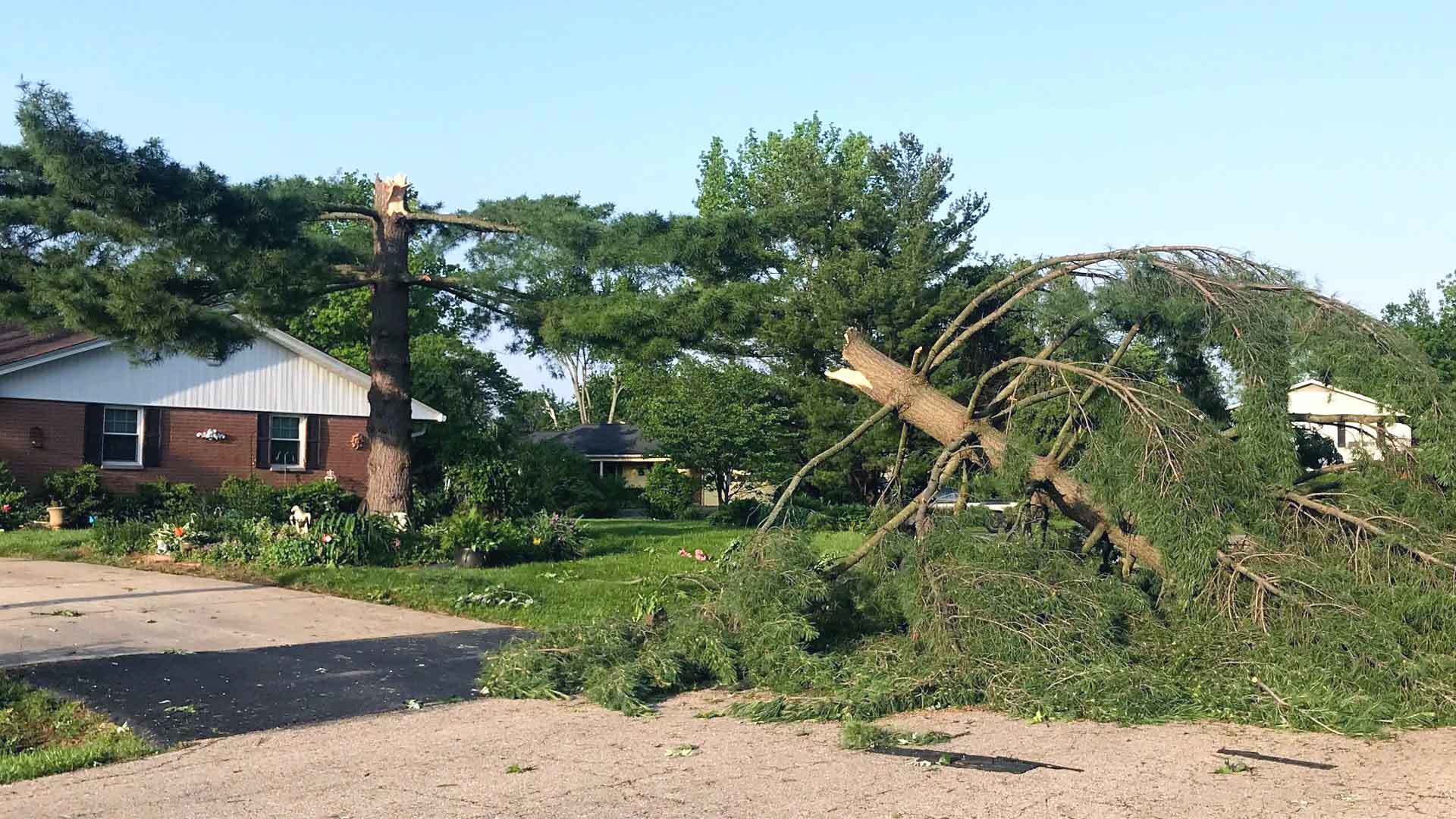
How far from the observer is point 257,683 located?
859 cm

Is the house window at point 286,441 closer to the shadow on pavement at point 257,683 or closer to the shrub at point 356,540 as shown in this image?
the shrub at point 356,540

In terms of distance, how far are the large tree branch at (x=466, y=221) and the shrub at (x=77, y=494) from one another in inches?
354

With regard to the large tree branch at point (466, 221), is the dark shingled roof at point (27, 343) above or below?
below

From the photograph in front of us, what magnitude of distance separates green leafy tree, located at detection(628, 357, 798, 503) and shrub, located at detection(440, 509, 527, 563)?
15.6 metres

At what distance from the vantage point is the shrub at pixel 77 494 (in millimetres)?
21672

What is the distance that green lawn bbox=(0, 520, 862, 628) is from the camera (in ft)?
41.2

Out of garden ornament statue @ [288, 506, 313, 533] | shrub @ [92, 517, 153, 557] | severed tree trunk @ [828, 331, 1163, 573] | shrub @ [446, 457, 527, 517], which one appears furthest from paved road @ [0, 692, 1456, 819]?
shrub @ [446, 457, 527, 517]

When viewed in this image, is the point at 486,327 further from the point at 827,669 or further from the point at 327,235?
the point at 827,669

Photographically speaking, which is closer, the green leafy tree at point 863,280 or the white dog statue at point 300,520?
the white dog statue at point 300,520

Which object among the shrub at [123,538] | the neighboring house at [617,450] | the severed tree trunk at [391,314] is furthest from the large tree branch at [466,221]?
the neighboring house at [617,450]

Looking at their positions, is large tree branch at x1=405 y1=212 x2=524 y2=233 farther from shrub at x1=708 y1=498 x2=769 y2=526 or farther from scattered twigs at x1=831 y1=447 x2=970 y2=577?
shrub at x1=708 y1=498 x2=769 y2=526

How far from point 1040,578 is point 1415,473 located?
102 inches

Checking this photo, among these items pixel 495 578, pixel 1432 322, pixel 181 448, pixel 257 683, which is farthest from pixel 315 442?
pixel 1432 322

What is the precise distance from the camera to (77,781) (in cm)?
611
